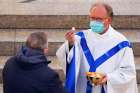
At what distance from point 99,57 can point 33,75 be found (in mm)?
1155

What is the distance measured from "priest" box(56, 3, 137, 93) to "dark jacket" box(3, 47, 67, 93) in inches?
33.9

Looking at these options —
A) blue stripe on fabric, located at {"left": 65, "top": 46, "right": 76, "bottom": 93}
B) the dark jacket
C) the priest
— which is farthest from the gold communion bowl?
the dark jacket

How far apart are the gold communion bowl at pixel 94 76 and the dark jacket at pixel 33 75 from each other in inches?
32.3

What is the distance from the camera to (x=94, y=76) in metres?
5.27

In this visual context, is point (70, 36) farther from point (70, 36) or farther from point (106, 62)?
point (106, 62)

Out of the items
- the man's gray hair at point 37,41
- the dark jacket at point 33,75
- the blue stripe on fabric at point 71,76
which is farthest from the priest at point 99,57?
the dark jacket at point 33,75

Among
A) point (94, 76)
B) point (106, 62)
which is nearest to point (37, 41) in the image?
point (94, 76)

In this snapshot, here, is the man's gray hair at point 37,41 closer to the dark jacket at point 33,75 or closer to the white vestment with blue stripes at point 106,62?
the dark jacket at point 33,75

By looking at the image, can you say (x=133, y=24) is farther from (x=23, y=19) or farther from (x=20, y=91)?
(x=20, y=91)

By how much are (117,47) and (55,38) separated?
Result: 3.18 meters

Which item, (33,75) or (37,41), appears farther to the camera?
(37,41)

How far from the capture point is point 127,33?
8.59 m

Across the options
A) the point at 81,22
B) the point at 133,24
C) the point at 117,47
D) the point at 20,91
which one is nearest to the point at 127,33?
the point at 133,24

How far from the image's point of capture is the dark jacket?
4.41 meters
